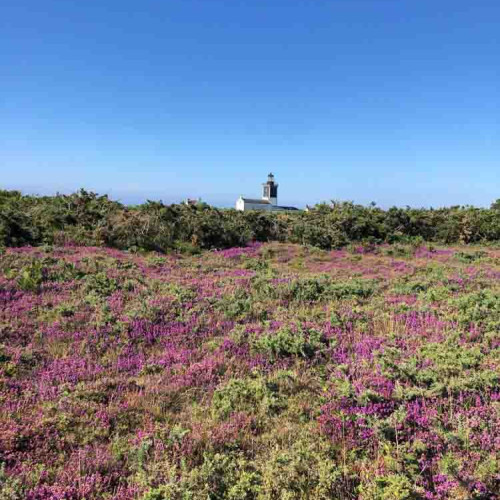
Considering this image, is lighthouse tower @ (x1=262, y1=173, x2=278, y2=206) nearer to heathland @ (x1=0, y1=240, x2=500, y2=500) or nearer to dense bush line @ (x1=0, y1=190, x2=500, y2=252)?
dense bush line @ (x1=0, y1=190, x2=500, y2=252)

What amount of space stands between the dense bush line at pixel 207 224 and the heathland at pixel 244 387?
783 centimetres

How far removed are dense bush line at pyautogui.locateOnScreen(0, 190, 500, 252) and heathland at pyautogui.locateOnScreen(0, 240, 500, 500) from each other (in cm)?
783

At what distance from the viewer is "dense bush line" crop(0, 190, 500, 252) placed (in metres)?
20.5

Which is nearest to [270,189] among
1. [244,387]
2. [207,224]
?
[207,224]

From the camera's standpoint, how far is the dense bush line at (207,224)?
20.5m

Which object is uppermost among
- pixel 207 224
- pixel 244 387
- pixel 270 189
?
pixel 270 189

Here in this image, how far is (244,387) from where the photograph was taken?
538cm

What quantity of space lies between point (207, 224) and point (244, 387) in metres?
18.2

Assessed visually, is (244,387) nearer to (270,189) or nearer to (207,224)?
A: (207,224)

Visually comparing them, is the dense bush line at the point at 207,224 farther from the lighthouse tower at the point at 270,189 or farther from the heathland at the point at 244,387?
the lighthouse tower at the point at 270,189

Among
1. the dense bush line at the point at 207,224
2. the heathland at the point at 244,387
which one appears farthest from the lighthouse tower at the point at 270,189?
the heathland at the point at 244,387

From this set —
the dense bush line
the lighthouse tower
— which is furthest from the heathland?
the lighthouse tower

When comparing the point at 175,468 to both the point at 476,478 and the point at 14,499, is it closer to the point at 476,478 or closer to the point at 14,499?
the point at 14,499

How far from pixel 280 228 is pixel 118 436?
23890 mm
